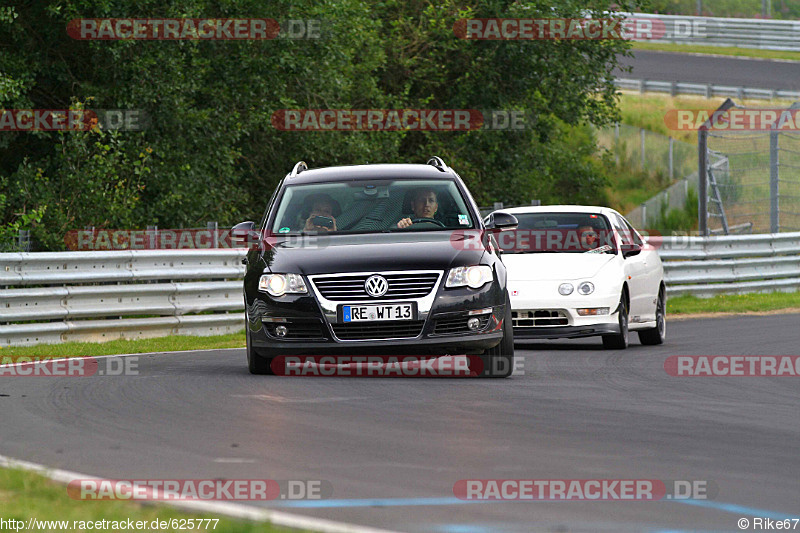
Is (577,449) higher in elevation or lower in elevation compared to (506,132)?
lower

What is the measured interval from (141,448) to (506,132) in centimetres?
2392

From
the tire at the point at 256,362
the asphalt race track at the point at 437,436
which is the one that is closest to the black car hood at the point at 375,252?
the tire at the point at 256,362

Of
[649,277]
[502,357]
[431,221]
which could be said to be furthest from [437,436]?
[649,277]

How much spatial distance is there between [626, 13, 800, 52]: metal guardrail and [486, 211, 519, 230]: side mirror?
39.5m

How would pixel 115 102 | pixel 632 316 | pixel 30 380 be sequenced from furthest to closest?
pixel 115 102 → pixel 632 316 → pixel 30 380

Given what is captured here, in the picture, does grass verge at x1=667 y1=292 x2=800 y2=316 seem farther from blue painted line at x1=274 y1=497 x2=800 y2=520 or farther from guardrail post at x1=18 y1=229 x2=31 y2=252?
blue painted line at x1=274 y1=497 x2=800 y2=520

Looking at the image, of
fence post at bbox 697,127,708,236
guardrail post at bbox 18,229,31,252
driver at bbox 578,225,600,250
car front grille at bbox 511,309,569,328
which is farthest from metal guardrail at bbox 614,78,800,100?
→ guardrail post at bbox 18,229,31,252

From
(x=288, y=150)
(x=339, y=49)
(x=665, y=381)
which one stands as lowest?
(x=665, y=381)

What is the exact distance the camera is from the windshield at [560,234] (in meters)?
15.2

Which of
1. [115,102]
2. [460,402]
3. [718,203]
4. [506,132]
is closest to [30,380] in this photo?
[460,402]

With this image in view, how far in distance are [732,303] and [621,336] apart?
365 inches

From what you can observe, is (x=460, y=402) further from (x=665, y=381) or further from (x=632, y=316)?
(x=632, y=316)

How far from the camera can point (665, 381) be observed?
36.1 ft

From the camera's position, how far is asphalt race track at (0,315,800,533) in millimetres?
5527
